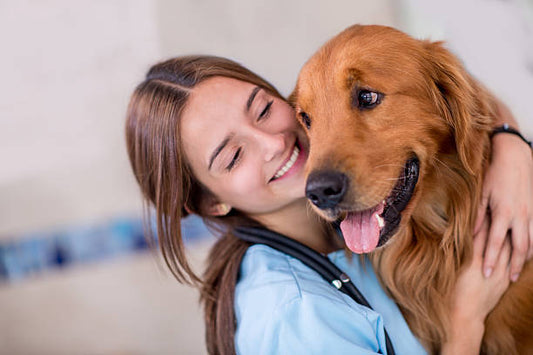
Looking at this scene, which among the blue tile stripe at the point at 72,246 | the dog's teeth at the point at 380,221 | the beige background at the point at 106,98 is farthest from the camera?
the blue tile stripe at the point at 72,246

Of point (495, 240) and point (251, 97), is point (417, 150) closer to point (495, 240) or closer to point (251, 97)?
point (495, 240)

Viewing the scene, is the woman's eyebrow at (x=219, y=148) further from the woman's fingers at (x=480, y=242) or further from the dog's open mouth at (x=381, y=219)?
the woman's fingers at (x=480, y=242)

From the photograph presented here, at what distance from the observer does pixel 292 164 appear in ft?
5.08

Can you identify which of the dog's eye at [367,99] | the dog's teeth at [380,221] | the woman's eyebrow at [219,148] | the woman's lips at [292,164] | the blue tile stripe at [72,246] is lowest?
the blue tile stripe at [72,246]

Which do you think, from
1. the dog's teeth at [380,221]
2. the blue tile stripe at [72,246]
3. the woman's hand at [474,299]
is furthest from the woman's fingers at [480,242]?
the blue tile stripe at [72,246]

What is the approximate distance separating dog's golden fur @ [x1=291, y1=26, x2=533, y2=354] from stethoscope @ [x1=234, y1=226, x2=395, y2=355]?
0.55 ft

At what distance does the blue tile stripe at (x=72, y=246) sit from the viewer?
3.07 m

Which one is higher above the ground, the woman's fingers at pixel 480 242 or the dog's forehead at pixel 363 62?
the dog's forehead at pixel 363 62

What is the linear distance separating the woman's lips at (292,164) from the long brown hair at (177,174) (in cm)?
24

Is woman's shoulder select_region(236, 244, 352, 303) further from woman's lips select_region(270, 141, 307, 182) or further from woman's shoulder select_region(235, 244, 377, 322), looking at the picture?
woman's lips select_region(270, 141, 307, 182)

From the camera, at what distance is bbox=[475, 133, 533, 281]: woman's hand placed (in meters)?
1.45

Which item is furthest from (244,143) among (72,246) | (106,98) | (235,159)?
(72,246)

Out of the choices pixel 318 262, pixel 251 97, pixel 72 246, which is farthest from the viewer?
pixel 72 246

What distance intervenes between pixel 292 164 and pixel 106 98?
1.79m
